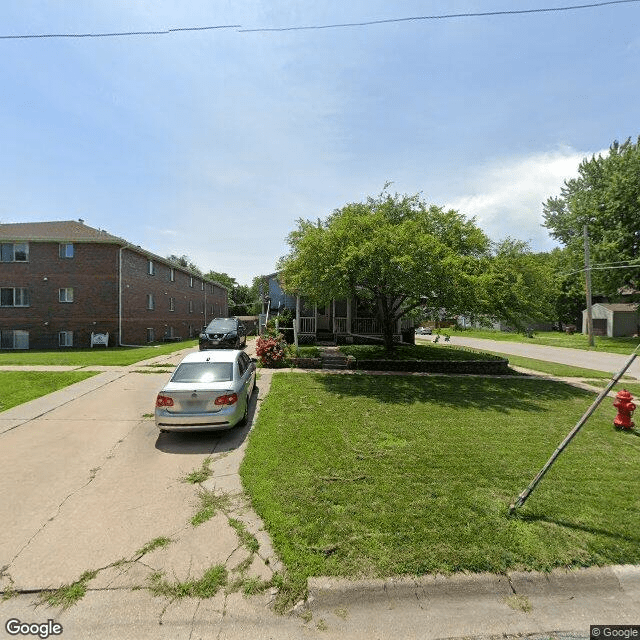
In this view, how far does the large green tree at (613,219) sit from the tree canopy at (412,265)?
22542mm

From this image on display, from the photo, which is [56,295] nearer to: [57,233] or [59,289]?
[59,289]

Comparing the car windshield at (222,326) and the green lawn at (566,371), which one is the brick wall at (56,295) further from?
the green lawn at (566,371)

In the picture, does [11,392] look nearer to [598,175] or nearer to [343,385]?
[343,385]

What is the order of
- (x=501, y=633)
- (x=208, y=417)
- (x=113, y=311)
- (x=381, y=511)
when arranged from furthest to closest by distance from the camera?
(x=113, y=311) → (x=208, y=417) → (x=381, y=511) → (x=501, y=633)

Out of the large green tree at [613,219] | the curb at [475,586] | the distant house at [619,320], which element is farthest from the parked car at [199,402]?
the distant house at [619,320]

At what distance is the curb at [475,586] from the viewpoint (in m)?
2.89

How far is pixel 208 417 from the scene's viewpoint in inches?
247

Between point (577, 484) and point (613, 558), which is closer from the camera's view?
point (613, 558)

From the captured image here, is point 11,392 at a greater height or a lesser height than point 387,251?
lesser

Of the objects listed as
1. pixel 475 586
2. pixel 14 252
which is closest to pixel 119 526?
pixel 475 586

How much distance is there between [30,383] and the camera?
1073 centimetres

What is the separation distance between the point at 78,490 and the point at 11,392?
7.55 m

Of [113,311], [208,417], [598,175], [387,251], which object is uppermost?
[598,175]

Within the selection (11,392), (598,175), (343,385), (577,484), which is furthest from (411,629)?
(598,175)
